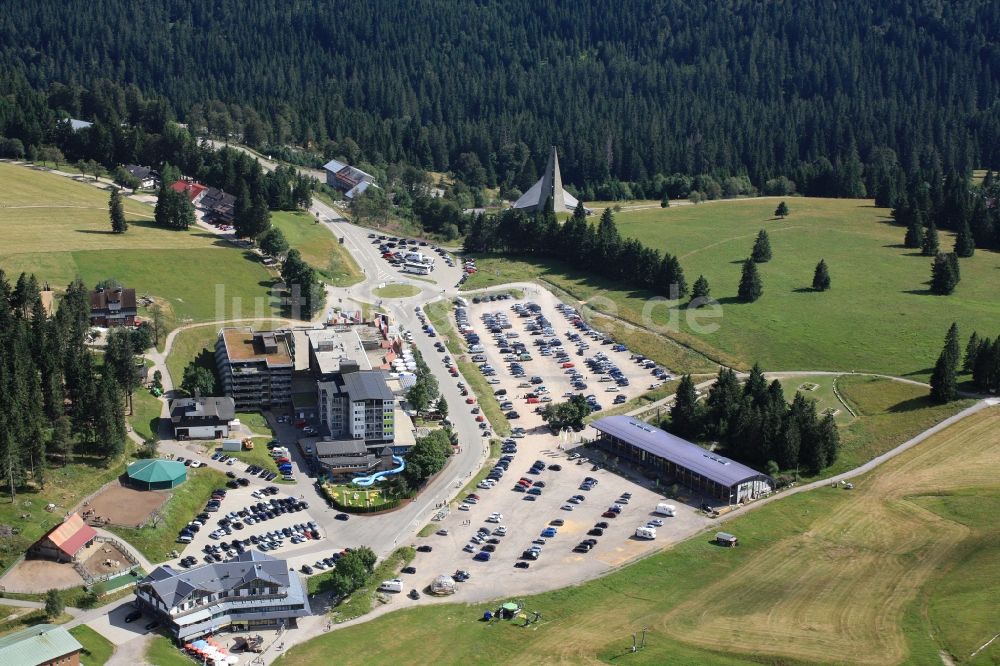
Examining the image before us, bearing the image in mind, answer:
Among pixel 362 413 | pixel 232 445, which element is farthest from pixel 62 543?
pixel 362 413

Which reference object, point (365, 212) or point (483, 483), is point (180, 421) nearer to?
point (483, 483)

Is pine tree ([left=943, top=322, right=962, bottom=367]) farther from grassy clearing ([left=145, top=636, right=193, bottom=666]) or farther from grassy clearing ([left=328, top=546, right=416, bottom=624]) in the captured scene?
grassy clearing ([left=145, top=636, right=193, bottom=666])

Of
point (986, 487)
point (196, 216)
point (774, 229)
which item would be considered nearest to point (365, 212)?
point (196, 216)

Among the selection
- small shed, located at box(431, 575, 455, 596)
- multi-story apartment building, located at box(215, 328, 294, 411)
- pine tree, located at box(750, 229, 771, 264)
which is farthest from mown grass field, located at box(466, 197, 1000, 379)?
small shed, located at box(431, 575, 455, 596)

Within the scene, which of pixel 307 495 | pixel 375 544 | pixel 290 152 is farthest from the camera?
pixel 290 152

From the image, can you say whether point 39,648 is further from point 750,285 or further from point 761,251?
point 761,251

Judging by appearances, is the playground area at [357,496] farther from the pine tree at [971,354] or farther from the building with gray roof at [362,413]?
the pine tree at [971,354]
